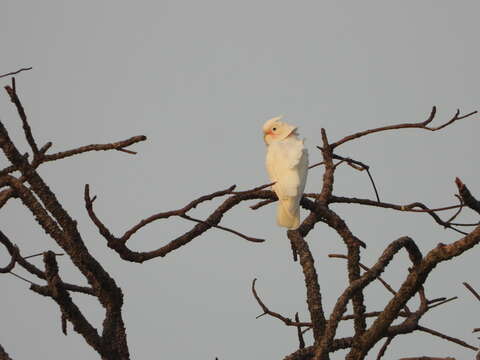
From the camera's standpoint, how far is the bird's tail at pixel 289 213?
18.7 ft

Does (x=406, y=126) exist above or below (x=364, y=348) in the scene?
above

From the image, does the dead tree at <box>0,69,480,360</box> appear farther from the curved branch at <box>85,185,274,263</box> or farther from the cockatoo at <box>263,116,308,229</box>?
the cockatoo at <box>263,116,308,229</box>

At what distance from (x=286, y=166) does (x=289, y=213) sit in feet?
2.92

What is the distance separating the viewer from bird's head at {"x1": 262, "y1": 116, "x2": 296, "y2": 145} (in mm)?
7109

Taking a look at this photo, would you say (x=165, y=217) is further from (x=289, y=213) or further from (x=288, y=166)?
(x=288, y=166)

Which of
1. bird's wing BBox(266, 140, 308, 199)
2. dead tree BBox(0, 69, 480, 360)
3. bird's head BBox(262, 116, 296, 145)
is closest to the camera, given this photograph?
dead tree BBox(0, 69, 480, 360)

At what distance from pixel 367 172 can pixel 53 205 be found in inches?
74.1

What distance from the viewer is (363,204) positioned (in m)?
4.08

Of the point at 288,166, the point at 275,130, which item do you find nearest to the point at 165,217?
the point at 288,166

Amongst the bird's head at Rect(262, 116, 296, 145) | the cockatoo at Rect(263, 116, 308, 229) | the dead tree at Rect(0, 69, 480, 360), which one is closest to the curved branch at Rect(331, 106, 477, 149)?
the dead tree at Rect(0, 69, 480, 360)

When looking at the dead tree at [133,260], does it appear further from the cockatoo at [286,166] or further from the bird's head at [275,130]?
the bird's head at [275,130]

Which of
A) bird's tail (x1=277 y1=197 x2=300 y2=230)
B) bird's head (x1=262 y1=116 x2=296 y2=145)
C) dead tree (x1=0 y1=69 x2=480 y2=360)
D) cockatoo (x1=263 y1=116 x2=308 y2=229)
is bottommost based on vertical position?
dead tree (x1=0 y1=69 x2=480 y2=360)

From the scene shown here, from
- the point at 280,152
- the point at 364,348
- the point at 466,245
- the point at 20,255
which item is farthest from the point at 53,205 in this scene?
the point at 280,152

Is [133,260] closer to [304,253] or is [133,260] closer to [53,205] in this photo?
[53,205]
